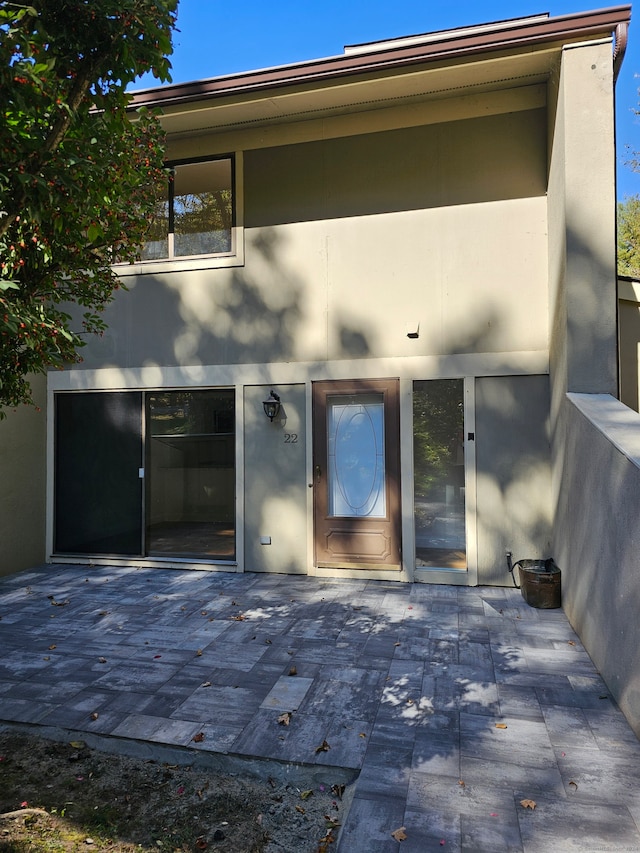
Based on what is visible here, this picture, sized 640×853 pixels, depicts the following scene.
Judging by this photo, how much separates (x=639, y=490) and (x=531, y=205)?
3912 mm

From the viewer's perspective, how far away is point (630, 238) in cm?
1795

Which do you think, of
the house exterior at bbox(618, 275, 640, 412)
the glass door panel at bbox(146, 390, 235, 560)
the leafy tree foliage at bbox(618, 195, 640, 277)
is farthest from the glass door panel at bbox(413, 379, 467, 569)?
the leafy tree foliage at bbox(618, 195, 640, 277)

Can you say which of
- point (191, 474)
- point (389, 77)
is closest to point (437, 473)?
point (191, 474)

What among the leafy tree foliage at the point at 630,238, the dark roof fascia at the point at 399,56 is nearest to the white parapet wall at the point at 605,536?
the dark roof fascia at the point at 399,56

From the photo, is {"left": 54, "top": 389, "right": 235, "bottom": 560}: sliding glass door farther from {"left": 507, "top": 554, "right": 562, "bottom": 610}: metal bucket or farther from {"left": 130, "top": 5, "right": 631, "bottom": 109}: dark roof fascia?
{"left": 507, "top": 554, "right": 562, "bottom": 610}: metal bucket

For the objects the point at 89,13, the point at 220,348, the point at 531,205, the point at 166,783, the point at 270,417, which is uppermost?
the point at 531,205

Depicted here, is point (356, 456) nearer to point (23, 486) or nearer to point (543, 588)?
point (543, 588)

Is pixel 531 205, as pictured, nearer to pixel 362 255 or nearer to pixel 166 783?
pixel 362 255

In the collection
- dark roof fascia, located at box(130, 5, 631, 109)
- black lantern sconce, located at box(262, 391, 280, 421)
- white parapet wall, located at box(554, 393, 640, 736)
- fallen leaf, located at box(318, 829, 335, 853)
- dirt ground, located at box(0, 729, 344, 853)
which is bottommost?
dirt ground, located at box(0, 729, 344, 853)

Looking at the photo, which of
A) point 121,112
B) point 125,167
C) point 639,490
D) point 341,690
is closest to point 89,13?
point 121,112

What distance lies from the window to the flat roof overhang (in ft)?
1.55

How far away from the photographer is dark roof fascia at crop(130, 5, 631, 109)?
15.2ft

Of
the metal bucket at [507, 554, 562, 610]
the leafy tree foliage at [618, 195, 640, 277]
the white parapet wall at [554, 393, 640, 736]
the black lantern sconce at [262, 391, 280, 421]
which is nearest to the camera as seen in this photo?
the white parapet wall at [554, 393, 640, 736]

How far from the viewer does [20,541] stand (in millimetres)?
6648
